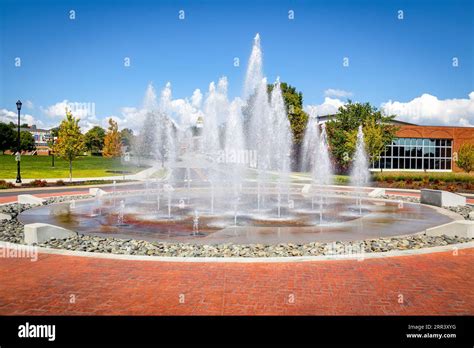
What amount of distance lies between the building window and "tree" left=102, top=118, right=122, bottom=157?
1451 inches

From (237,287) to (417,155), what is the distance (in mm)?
56707

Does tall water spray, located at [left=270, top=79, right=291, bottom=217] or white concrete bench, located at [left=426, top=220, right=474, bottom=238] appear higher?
tall water spray, located at [left=270, top=79, right=291, bottom=217]

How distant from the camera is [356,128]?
4512 cm

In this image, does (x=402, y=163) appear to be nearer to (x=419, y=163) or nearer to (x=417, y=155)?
(x=417, y=155)

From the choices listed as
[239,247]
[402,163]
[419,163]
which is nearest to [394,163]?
[402,163]

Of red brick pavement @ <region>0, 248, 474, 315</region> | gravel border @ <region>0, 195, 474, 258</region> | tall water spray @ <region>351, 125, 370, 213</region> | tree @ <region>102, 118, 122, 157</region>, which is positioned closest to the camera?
red brick pavement @ <region>0, 248, 474, 315</region>

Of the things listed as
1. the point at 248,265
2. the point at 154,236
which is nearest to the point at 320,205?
the point at 154,236

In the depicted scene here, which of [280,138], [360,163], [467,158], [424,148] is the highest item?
[280,138]

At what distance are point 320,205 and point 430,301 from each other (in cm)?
1360

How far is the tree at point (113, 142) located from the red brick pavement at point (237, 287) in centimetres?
4801

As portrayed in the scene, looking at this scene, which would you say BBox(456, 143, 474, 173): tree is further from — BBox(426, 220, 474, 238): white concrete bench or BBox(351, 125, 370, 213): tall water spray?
BBox(426, 220, 474, 238): white concrete bench

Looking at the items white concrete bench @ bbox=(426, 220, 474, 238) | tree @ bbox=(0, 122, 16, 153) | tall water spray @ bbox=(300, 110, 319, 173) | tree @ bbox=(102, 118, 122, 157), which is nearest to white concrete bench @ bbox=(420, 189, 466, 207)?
white concrete bench @ bbox=(426, 220, 474, 238)

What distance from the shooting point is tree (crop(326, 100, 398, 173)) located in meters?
41.7
